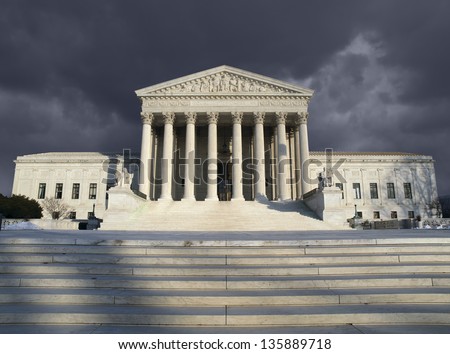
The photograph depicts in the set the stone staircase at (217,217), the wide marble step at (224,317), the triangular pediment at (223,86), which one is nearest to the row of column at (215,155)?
the triangular pediment at (223,86)

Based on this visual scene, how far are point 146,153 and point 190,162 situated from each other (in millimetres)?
6569

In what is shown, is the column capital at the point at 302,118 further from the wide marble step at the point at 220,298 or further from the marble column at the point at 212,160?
the wide marble step at the point at 220,298

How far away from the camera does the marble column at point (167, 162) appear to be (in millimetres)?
42125

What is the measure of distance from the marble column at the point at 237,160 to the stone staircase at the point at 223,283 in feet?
106

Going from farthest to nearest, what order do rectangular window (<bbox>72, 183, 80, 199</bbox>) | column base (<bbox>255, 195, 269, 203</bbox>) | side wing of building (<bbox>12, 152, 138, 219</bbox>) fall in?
rectangular window (<bbox>72, 183, 80, 199</bbox>), side wing of building (<bbox>12, 152, 138, 219</bbox>), column base (<bbox>255, 195, 269, 203</bbox>)

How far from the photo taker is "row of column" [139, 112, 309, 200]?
41.7m

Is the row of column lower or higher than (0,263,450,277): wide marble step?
higher

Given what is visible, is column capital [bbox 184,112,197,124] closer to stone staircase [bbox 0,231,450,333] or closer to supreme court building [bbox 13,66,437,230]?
supreme court building [bbox 13,66,437,230]

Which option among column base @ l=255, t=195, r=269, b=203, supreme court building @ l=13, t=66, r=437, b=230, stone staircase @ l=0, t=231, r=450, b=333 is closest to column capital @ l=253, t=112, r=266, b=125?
supreme court building @ l=13, t=66, r=437, b=230

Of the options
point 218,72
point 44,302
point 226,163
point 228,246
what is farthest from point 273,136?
point 44,302

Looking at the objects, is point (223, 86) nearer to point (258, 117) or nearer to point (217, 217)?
point (258, 117)

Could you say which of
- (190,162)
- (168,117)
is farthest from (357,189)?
(168,117)
